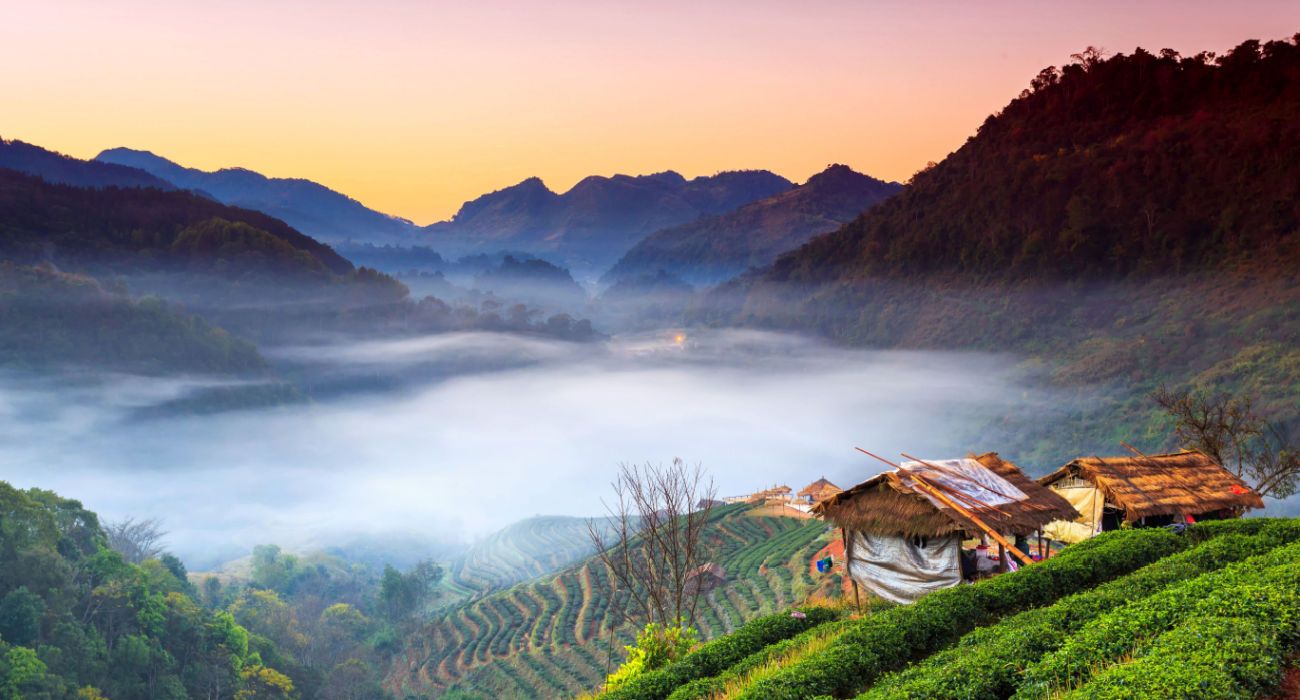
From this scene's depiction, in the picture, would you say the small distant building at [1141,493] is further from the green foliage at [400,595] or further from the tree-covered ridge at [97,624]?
the green foliage at [400,595]

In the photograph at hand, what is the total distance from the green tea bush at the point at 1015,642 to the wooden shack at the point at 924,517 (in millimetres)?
4120

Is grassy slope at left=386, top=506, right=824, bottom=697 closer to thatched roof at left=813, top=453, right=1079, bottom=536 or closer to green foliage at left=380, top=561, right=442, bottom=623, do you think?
green foliage at left=380, top=561, right=442, bottom=623

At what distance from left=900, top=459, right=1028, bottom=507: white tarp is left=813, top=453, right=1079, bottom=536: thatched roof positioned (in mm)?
206

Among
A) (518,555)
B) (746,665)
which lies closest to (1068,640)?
(746,665)

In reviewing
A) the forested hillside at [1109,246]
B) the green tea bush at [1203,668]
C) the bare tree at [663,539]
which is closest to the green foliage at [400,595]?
the bare tree at [663,539]

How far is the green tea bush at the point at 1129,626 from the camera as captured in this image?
9945 mm

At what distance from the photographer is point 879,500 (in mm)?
20969

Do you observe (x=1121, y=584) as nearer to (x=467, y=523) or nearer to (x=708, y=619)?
(x=708, y=619)

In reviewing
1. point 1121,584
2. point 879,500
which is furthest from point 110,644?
point 1121,584

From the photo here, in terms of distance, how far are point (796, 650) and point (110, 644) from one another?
5578cm

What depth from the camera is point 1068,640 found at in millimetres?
10695

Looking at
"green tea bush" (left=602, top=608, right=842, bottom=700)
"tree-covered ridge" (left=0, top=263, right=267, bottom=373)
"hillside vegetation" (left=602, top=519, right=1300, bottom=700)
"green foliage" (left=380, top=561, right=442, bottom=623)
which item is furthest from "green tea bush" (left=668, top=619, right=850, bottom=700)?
"tree-covered ridge" (left=0, top=263, right=267, bottom=373)

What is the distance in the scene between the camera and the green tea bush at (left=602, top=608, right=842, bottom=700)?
14.6 m

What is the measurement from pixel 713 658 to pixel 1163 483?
17079mm
